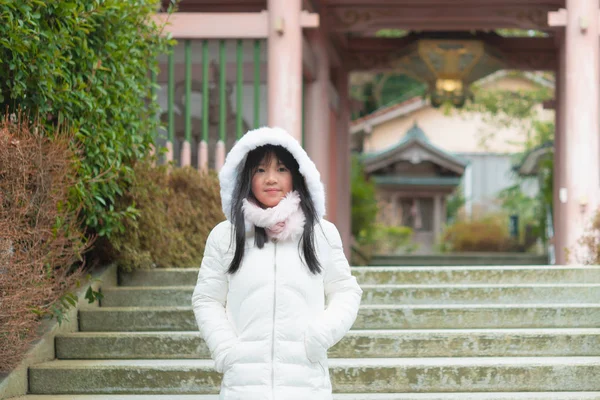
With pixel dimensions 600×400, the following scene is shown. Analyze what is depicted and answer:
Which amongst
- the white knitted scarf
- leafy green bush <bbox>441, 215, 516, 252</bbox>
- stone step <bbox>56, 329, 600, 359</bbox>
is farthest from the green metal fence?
leafy green bush <bbox>441, 215, 516, 252</bbox>

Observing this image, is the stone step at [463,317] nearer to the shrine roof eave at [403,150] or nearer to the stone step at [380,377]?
the stone step at [380,377]

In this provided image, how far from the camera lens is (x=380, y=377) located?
5543 mm

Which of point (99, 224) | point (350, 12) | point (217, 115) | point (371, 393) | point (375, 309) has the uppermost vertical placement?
point (350, 12)

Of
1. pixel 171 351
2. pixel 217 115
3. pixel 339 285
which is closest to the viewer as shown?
pixel 339 285

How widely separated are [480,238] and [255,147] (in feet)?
65.3

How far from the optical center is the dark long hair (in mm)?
3686

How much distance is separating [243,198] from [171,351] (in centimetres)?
246

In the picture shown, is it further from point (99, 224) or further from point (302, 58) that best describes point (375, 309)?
point (302, 58)

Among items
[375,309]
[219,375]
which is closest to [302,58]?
[375,309]

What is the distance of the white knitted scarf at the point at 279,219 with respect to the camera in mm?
3652

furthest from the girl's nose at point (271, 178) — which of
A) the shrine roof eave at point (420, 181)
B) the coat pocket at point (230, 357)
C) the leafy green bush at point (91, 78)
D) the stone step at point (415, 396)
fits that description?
the shrine roof eave at point (420, 181)

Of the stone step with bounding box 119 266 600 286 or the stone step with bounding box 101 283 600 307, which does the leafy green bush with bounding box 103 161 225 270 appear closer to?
Answer: the stone step with bounding box 119 266 600 286

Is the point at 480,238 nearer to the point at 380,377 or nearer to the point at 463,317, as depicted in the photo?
the point at 463,317

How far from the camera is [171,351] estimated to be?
6.01 meters
